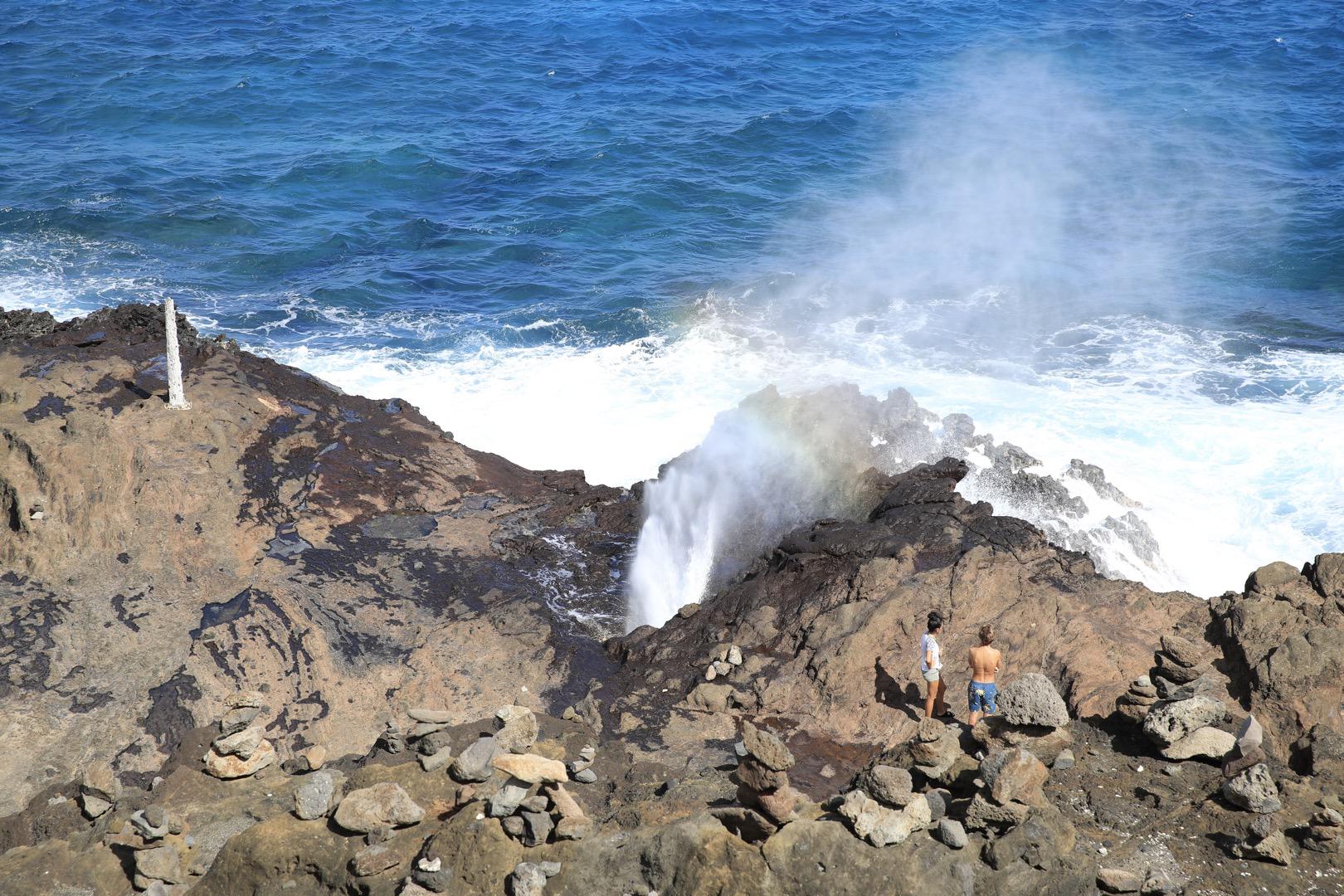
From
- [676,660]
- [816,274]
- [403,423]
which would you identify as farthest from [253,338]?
[676,660]

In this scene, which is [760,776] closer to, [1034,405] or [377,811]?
[377,811]

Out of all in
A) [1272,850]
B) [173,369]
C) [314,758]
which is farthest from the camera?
[173,369]

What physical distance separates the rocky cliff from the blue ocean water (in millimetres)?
7307

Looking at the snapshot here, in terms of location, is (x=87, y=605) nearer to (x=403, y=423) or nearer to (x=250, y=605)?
(x=250, y=605)

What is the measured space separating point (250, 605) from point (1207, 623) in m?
9.08

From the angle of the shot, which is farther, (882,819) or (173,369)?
(173,369)

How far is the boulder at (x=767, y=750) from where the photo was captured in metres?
7.54

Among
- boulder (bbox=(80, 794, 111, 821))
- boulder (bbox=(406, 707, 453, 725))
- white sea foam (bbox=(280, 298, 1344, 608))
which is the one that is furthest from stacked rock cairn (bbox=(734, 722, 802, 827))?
white sea foam (bbox=(280, 298, 1344, 608))

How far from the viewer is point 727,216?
32.2 meters

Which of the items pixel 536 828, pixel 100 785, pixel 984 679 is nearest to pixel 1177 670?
pixel 984 679

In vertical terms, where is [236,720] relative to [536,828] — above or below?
below

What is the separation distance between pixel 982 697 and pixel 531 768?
3.94m

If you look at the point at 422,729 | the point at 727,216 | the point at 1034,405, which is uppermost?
the point at 422,729

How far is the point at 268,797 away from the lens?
28.9ft
